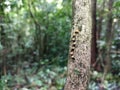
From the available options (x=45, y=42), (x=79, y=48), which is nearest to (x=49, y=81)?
(x=45, y=42)

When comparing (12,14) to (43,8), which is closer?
(43,8)

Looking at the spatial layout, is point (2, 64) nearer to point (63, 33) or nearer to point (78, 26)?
point (63, 33)

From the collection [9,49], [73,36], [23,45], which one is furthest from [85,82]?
[23,45]

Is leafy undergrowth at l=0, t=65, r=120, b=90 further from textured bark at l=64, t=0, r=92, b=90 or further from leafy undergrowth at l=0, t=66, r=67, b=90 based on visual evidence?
textured bark at l=64, t=0, r=92, b=90

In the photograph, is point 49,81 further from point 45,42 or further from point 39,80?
point 45,42

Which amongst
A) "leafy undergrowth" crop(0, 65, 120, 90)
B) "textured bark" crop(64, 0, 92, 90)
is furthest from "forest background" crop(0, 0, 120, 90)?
"textured bark" crop(64, 0, 92, 90)
